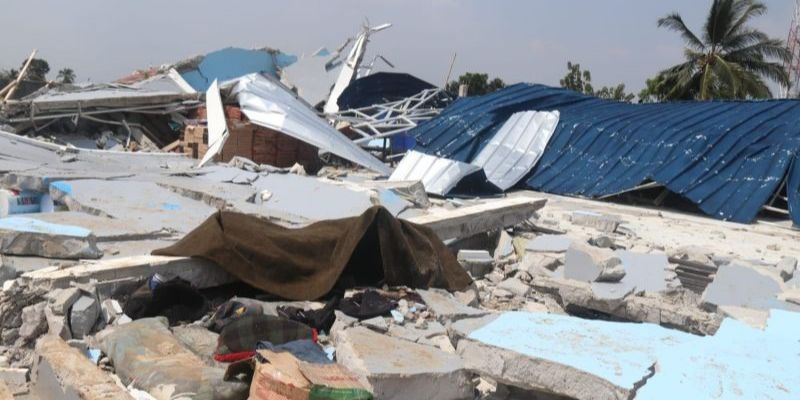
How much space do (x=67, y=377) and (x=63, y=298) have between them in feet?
3.74

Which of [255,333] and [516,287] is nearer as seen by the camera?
[255,333]

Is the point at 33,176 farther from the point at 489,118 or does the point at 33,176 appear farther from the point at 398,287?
the point at 489,118

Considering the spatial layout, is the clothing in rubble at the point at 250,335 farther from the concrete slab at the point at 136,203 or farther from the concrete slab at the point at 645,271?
the concrete slab at the point at 645,271

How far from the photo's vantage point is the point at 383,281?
558 centimetres

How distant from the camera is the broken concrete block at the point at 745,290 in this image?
5.41m

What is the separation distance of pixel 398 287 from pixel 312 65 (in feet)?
59.2

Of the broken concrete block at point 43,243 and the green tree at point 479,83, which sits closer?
the broken concrete block at point 43,243

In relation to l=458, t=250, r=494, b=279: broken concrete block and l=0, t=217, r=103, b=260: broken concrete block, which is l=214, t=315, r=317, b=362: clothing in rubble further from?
l=458, t=250, r=494, b=279: broken concrete block

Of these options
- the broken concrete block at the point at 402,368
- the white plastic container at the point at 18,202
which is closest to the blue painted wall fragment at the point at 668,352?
the broken concrete block at the point at 402,368

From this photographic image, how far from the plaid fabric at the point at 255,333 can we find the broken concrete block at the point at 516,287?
2.43m

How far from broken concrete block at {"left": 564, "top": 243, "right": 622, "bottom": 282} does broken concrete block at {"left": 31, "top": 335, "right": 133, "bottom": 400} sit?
3.83 metres

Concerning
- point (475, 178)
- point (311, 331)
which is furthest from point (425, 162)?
point (311, 331)

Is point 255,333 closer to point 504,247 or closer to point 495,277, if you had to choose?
point 495,277

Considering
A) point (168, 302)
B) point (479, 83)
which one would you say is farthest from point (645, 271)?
point (479, 83)
